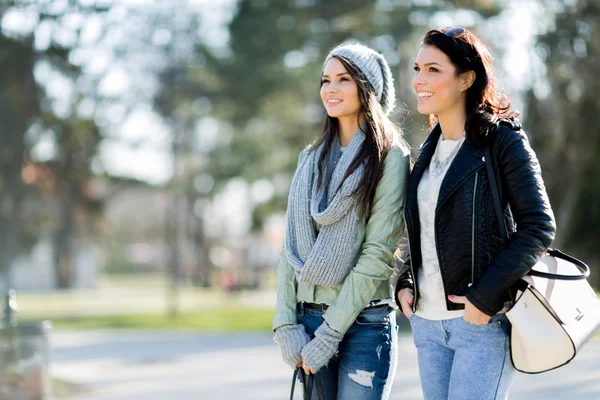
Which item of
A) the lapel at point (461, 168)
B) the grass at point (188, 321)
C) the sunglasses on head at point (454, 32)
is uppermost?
the sunglasses on head at point (454, 32)

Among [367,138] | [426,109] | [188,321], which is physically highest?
[426,109]

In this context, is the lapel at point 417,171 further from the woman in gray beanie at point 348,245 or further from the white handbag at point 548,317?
the white handbag at point 548,317

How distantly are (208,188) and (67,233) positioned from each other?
241 inches

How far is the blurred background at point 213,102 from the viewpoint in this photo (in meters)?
18.5

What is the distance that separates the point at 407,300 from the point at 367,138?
69 centimetres

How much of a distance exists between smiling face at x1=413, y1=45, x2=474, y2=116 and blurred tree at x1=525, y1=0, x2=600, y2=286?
15.9 m

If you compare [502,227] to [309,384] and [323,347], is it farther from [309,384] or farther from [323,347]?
[309,384]

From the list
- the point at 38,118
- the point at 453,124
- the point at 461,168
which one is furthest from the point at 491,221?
the point at 38,118

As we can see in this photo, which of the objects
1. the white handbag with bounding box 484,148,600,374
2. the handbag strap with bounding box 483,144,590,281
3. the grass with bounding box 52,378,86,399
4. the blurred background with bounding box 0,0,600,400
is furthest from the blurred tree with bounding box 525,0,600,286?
the white handbag with bounding box 484,148,600,374

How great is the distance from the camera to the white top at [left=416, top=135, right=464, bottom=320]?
129 inches

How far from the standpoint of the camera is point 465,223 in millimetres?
3143

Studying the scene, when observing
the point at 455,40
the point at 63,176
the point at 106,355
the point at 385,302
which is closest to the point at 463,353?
the point at 385,302

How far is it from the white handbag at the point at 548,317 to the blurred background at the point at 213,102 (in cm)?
711

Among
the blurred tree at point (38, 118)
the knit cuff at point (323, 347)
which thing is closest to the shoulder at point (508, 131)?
the knit cuff at point (323, 347)
